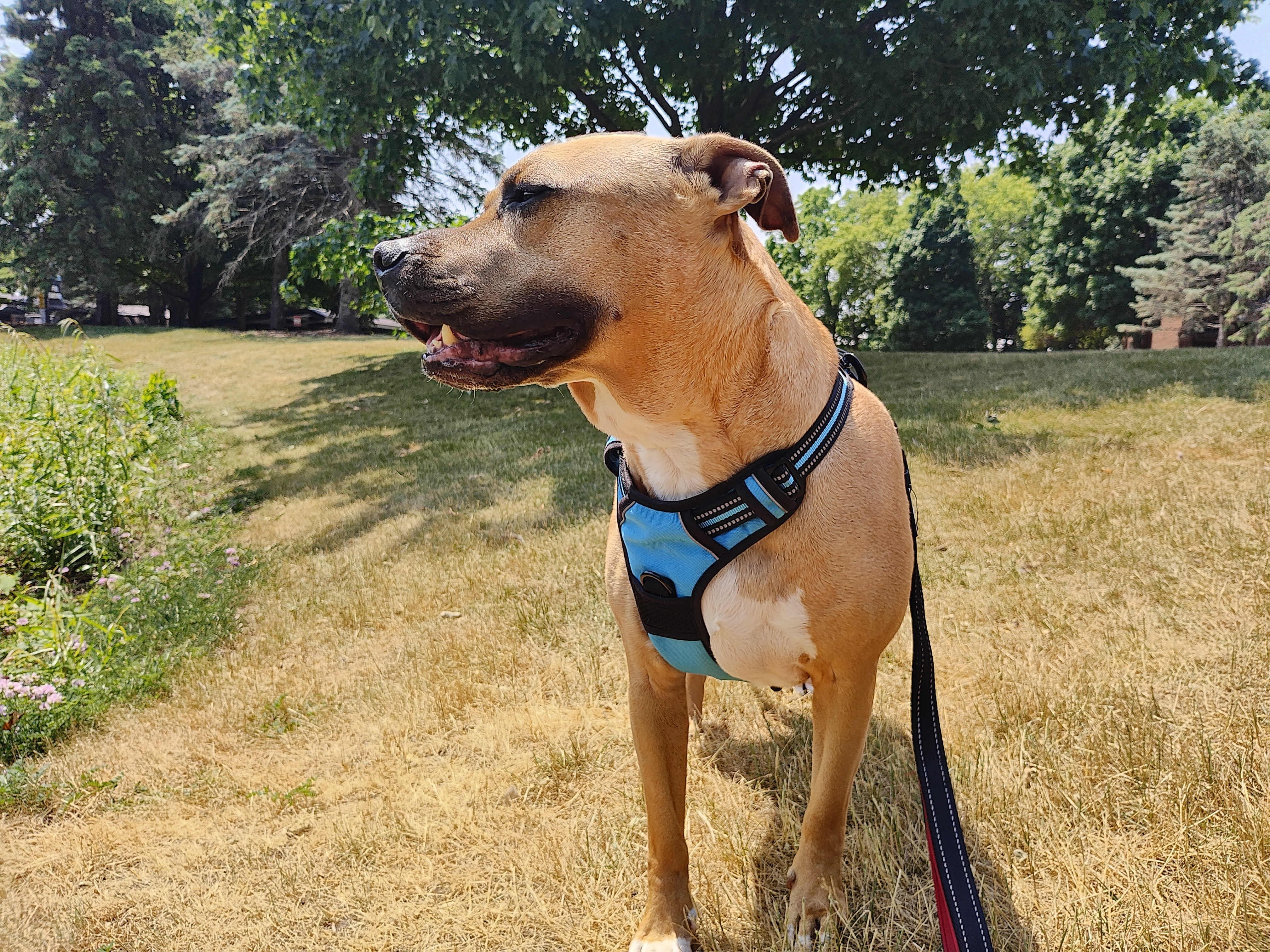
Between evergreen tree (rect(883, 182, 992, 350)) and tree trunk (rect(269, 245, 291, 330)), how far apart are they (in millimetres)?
26918

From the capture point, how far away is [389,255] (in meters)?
1.75

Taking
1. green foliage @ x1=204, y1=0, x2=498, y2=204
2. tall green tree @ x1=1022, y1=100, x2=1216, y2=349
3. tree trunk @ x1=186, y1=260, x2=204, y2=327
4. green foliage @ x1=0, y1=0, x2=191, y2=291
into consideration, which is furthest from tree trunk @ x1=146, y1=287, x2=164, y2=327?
tall green tree @ x1=1022, y1=100, x2=1216, y2=349

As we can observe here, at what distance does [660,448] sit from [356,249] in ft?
35.4

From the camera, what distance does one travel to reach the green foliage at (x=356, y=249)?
437 inches

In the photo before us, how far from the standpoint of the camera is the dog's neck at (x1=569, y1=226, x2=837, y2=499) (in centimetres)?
171

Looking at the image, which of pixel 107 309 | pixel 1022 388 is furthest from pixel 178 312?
pixel 1022 388

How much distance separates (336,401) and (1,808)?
11.2 m

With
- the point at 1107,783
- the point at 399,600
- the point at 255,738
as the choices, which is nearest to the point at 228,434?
the point at 399,600

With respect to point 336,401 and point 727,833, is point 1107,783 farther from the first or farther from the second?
point 336,401

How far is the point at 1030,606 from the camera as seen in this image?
11.8ft

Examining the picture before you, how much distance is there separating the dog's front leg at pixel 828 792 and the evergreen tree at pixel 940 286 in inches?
1355

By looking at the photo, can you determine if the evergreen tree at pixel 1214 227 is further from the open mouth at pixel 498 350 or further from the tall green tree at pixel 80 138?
the tall green tree at pixel 80 138

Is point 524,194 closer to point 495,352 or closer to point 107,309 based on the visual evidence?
point 495,352

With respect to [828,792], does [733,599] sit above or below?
above
